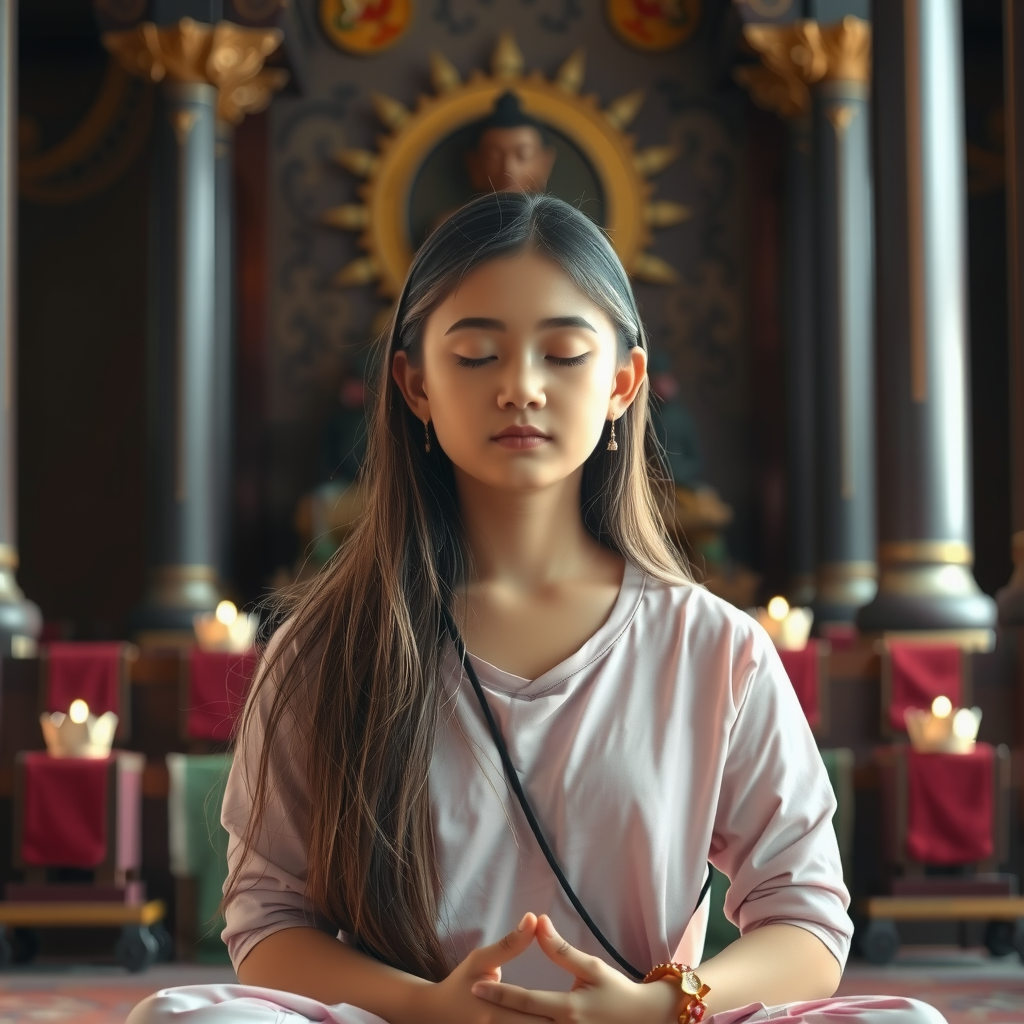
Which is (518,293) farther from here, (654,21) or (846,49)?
(654,21)

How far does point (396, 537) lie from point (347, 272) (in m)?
7.32

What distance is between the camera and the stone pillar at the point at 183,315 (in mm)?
7594

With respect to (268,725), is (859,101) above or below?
above

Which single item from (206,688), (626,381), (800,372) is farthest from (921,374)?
(626,381)

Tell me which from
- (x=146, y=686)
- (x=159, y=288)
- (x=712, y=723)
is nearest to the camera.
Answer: (x=712, y=723)

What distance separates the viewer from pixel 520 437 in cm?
185

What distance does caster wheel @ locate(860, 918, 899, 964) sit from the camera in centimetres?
471

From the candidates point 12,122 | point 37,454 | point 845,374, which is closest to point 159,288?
point 12,122

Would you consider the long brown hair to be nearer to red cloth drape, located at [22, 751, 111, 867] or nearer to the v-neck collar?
the v-neck collar

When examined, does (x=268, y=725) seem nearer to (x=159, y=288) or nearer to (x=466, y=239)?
(x=466, y=239)

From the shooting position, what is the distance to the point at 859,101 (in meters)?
7.97

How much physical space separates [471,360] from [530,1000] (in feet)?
2.39

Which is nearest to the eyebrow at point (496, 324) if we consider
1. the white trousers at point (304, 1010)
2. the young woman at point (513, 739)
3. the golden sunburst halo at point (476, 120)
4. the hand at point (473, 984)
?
the young woman at point (513, 739)

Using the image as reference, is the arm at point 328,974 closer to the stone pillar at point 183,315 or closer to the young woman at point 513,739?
the young woman at point 513,739
